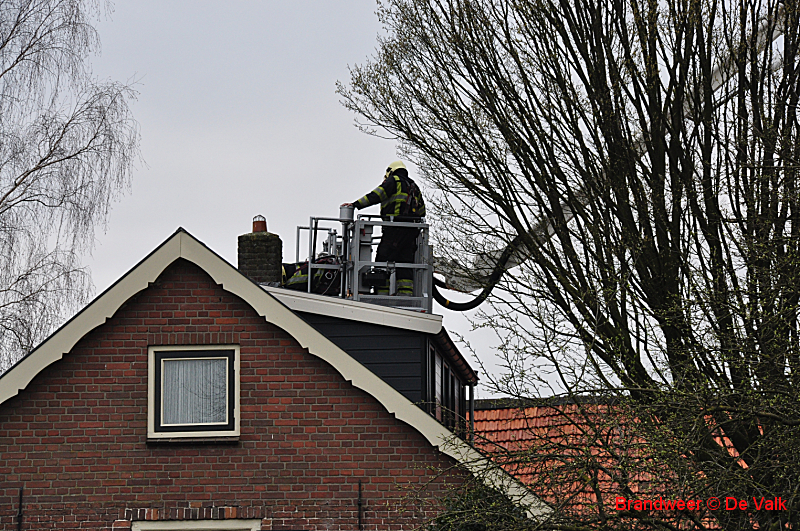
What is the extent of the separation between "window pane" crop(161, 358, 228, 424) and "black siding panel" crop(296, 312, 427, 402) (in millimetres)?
1641

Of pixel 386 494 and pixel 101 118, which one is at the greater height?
pixel 101 118

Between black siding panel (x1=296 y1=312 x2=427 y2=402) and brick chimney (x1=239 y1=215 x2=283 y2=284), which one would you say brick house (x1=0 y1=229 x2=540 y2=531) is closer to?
black siding panel (x1=296 y1=312 x2=427 y2=402)

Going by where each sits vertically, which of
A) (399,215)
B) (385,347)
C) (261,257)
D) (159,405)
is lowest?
(159,405)

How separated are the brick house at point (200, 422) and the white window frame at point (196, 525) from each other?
0.04ft

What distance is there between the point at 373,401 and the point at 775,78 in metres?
5.67

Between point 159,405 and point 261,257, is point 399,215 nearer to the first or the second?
point 261,257

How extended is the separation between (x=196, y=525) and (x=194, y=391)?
1.48 m

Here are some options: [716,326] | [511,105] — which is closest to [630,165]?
[511,105]

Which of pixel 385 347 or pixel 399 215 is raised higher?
pixel 399 215

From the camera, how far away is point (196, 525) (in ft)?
35.5

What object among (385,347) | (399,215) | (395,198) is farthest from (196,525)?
(395,198)

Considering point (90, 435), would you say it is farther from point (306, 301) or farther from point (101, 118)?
point (101, 118)

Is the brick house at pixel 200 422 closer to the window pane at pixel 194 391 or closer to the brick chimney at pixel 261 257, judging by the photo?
the window pane at pixel 194 391

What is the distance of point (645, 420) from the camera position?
8180mm
